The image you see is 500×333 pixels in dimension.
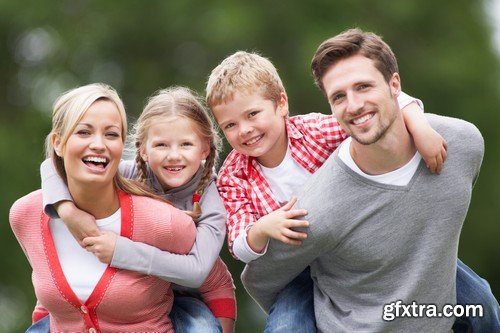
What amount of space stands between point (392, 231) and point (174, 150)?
98 cm

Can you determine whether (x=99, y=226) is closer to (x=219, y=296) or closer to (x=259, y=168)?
(x=219, y=296)

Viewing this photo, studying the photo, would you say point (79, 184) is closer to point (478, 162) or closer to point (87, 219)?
point (87, 219)

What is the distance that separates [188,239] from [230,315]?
484 millimetres

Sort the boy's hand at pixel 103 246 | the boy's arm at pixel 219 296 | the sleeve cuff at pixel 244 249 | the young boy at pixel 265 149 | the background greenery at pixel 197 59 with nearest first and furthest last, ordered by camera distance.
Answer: the boy's hand at pixel 103 246
the sleeve cuff at pixel 244 249
the young boy at pixel 265 149
the boy's arm at pixel 219 296
the background greenery at pixel 197 59

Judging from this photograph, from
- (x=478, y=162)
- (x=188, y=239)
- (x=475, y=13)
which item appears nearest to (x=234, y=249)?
(x=188, y=239)

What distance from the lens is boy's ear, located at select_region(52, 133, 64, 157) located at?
187 inches

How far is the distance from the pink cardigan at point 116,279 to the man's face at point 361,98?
77cm

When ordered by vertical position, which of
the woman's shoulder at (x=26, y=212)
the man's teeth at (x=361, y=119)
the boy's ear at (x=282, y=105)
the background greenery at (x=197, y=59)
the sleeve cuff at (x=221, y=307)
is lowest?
the sleeve cuff at (x=221, y=307)

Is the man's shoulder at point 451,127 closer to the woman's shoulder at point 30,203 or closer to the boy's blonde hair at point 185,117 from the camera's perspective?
the boy's blonde hair at point 185,117

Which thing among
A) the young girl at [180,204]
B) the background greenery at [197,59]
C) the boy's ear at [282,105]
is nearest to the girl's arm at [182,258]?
the young girl at [180,204]

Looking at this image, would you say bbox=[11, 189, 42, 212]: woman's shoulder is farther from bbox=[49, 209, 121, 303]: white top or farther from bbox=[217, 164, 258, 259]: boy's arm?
bbox=[217, 164, 258, 259]: boy's arm

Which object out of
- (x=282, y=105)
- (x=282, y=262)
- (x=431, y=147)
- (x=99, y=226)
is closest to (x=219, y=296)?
(x=282, y=262)

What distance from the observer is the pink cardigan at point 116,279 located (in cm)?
469

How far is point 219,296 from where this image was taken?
16.6ft
